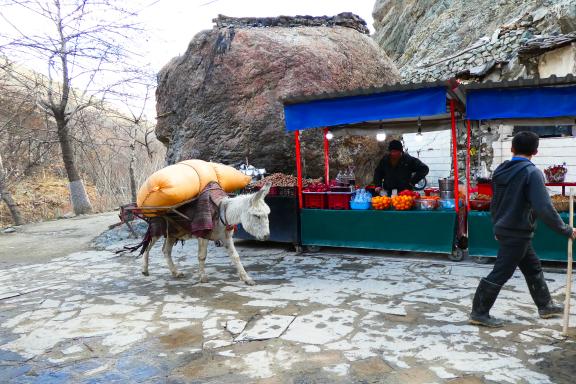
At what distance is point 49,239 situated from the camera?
11.1 m

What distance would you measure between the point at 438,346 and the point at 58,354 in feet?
11.1

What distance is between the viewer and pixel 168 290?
19.6 feet

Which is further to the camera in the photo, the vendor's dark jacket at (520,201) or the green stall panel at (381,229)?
the green stall panel at (381,229)

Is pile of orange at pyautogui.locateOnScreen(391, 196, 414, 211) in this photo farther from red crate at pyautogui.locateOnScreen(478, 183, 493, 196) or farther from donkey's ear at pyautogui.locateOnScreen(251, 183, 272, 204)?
donkey's ear at pyautogui.locateOnScreen(251, 183, 272, 204)

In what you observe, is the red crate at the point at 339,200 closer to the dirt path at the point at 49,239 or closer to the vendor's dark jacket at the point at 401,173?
the vendor's dark jacket at the point at 401,173

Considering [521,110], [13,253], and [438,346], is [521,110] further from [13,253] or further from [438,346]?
[13,253]

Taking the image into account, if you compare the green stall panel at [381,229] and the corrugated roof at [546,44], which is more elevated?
the corrugated roof at [546,44]

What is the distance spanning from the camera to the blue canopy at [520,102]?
585 centimetres

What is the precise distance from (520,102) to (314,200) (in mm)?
3611

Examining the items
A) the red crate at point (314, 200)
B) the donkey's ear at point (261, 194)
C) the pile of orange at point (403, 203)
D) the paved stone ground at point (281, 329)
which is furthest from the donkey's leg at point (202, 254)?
the pile of orange at point (403, 203)

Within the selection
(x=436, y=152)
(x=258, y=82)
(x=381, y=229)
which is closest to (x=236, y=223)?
(x=381, y=229)

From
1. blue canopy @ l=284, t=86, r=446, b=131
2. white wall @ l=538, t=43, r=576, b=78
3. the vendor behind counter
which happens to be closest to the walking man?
blue canopy @ l=284, t=86, r=446, b=131

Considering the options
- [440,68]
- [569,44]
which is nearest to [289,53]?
[569,44]

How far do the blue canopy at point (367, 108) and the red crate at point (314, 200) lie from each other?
1.24 m
